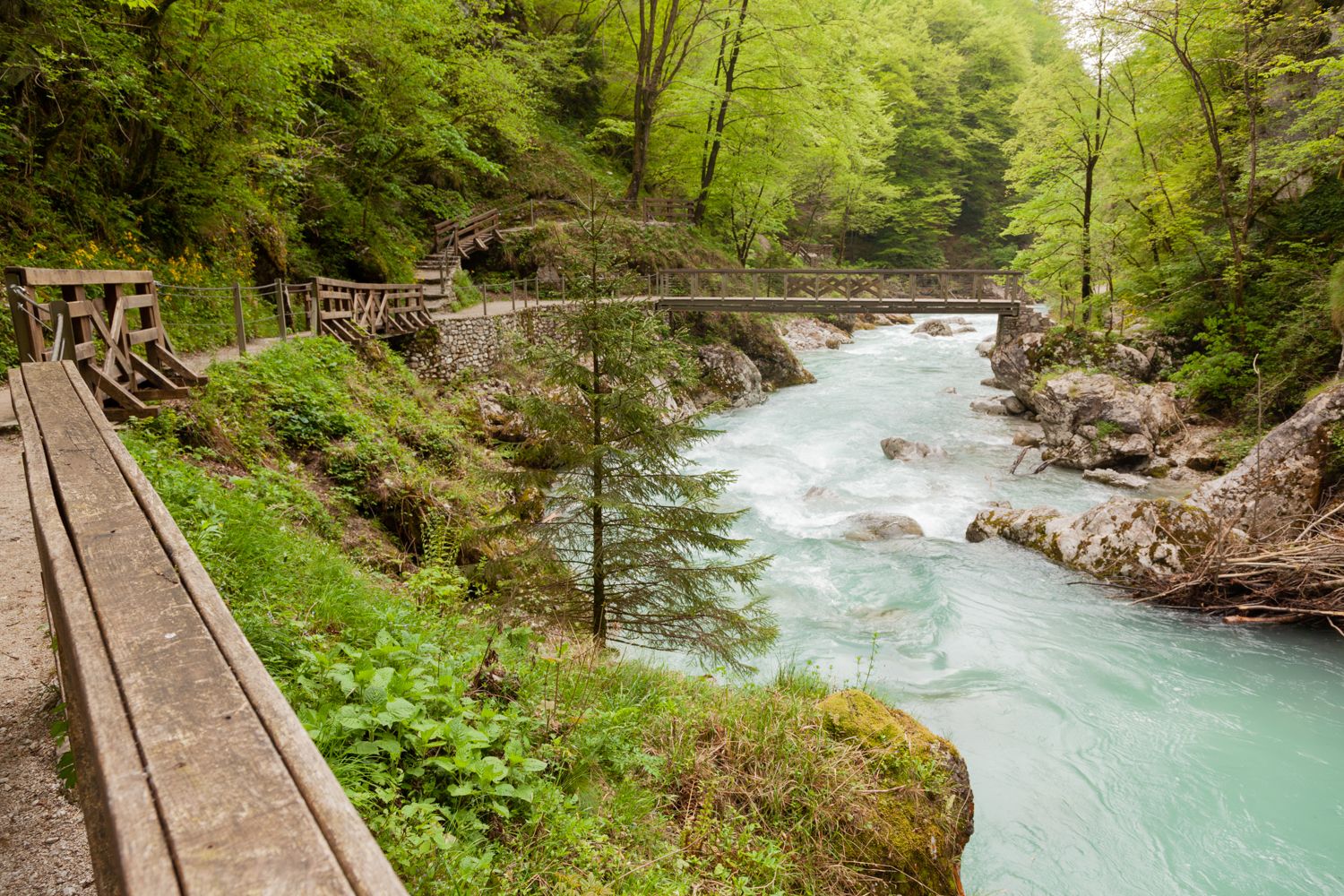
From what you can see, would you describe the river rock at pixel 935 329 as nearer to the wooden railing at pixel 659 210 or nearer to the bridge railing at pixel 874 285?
the bridge railing at pixel 874 285

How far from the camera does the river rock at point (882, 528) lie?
11.5 meters

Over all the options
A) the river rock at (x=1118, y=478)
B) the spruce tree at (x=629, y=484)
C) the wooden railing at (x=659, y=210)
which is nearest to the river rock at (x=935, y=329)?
the wooden railing at (x=659, y=210)

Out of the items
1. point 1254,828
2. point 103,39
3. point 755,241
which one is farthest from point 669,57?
point 1254,828

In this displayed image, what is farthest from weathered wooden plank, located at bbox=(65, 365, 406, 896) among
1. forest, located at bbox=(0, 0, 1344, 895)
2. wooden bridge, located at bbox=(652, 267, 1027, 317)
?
wooden bridge, located at bbox=(652, 267, 1027, 317)

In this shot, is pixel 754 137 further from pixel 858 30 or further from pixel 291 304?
pixel 291 304

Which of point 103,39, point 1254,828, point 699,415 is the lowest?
point 1254,828

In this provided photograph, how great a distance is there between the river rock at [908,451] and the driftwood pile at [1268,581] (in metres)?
6.61

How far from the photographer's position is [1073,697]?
729 centimetres

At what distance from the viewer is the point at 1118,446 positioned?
13906 millimetres

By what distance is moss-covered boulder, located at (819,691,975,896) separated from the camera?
3.79m

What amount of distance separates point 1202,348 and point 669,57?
19.7 m

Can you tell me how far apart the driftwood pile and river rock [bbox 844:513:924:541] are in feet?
10.7

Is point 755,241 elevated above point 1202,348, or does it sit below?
above

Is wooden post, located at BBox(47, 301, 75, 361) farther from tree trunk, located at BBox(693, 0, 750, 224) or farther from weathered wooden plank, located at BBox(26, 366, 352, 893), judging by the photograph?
tree trunk, located at BBox(693, 0, 750, 224)
